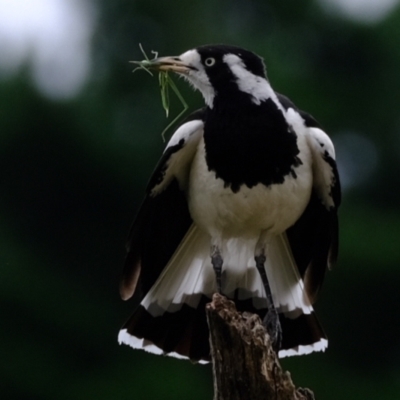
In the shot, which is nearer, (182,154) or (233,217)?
(233,217)

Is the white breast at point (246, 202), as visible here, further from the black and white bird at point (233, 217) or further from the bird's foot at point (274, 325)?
the bird's foot at point (274, 325)

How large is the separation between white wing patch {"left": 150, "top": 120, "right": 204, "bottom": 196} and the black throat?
16 centimetres

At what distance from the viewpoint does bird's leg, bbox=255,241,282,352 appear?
11.2 meters

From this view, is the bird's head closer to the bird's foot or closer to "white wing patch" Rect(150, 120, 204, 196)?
"white wing patch" Rect(150, 120, 204, 196)

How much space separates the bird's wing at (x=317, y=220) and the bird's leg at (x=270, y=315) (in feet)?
1.38

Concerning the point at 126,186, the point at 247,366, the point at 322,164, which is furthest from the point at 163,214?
the point at 126,186

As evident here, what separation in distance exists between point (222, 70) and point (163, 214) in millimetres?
1108

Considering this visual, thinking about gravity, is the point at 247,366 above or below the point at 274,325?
above

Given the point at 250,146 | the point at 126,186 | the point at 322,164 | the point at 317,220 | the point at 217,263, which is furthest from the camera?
the point at 126,186

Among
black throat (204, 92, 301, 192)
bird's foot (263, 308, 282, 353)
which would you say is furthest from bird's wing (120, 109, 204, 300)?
bird's foot (263, 308, 282, 353)

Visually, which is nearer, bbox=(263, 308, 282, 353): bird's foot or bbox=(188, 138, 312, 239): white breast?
bbox=(188, 138, 312, 239): white breast

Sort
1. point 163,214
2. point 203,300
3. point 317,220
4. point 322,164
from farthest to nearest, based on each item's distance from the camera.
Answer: point 203,300 → point 317,220 → point 163,214 → point 322,164

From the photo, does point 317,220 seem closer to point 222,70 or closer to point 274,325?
point 274,325

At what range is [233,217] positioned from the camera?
36.1ft
